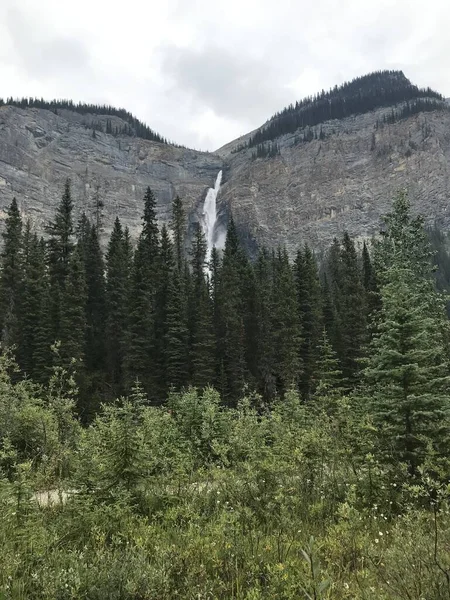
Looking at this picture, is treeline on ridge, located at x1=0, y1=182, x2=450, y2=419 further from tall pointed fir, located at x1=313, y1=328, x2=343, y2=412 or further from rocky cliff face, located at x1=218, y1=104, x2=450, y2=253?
rocky cliff face, located at x1=218, y1=104, x2=450, y2=253

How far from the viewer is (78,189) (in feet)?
518

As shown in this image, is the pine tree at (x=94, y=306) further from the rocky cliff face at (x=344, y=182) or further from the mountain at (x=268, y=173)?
the rocky cliff face at (x=344, y=182)

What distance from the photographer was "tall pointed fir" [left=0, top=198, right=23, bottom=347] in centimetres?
4588

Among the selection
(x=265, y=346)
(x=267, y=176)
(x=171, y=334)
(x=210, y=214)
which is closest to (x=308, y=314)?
(x=265, y=346)

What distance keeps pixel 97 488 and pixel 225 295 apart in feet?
144

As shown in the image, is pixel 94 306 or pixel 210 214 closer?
pixel 94 306

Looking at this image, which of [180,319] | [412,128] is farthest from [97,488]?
[412,128]

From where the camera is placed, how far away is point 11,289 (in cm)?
4916

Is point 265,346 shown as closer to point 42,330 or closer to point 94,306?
point 94,306

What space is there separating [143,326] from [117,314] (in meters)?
4.99

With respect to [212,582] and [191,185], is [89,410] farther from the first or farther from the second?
[191,185]

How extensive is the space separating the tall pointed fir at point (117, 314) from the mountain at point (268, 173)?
91823 mm

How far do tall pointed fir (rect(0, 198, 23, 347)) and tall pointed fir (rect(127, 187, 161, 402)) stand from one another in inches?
468

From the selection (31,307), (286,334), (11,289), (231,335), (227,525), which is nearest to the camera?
(227,525)
